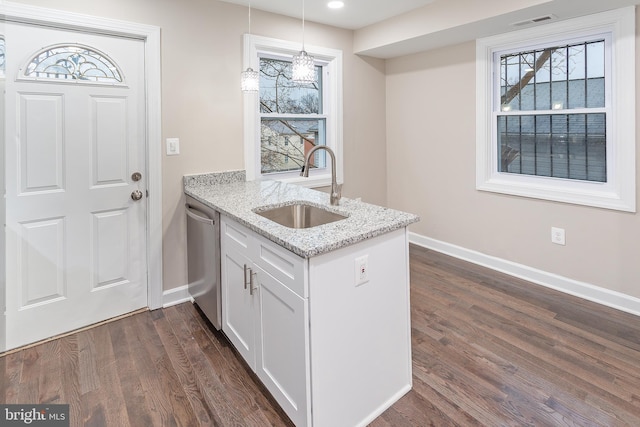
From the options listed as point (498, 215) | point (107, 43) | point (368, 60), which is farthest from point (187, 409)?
point (368, 60)

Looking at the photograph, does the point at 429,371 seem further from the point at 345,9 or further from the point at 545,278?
the point at 345,9

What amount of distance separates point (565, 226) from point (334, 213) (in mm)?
2150

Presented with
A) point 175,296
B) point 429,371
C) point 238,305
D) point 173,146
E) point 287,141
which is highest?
point 287,141

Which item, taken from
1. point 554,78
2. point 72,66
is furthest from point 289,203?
point 554,78

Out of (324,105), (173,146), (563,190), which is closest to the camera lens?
(173,146)

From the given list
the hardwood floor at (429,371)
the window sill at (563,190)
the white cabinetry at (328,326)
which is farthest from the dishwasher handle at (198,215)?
the window sill at (563,190)

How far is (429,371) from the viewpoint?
2016 mm

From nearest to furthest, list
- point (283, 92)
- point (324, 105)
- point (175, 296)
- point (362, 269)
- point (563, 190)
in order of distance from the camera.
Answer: point (362, 269)
point (175, 296)
point (563, 190)
point (283, 92)
point (324, 105)

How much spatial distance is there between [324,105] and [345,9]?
3.09 ft

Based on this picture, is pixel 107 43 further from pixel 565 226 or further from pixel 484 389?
pixel 565 226

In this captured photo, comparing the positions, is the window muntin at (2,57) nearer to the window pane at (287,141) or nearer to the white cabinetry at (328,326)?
the white cabinetry at (328,326)

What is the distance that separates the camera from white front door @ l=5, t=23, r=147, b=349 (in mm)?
2223

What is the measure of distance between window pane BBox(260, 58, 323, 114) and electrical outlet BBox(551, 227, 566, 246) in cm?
245

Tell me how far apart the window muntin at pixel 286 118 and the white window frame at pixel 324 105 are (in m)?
0.07
